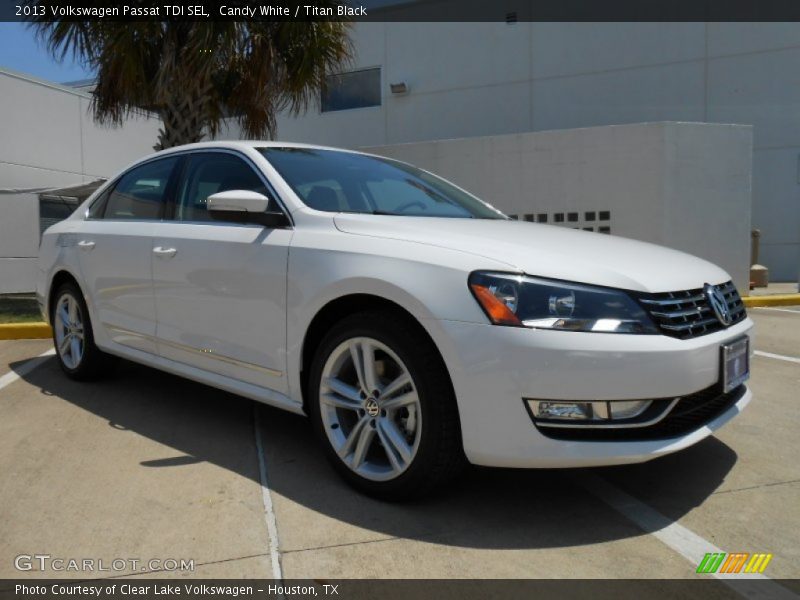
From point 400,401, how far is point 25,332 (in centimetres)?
595

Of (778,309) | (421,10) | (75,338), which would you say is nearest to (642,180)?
(778,309)

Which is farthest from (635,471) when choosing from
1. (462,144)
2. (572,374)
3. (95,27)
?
(462,144)

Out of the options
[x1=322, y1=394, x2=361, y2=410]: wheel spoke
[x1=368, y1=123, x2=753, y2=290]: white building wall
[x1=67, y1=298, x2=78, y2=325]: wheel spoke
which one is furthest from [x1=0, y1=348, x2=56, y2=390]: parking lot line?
[x1=368, y1=123, x2=753, y2=290]: white building wall

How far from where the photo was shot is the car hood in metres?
2.54

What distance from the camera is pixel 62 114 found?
1388 centimetres

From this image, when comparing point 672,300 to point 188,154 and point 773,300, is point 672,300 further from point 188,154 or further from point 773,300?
point 773,300

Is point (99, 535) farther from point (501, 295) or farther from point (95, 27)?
point (95, 27)

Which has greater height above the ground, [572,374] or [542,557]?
[572,374]

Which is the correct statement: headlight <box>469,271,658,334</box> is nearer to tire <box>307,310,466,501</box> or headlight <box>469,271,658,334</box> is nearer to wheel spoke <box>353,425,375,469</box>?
tire <box>307,310,466,501</box>

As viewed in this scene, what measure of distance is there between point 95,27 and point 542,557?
8161 millimetres

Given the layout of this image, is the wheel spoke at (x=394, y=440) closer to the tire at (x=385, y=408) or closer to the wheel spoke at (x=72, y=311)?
the tire at (x=385, y=408)

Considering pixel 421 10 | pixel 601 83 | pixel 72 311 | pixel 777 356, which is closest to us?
pixel 72 311

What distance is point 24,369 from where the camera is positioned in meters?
5.41

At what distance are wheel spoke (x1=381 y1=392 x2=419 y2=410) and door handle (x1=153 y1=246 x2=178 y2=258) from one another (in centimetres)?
167
